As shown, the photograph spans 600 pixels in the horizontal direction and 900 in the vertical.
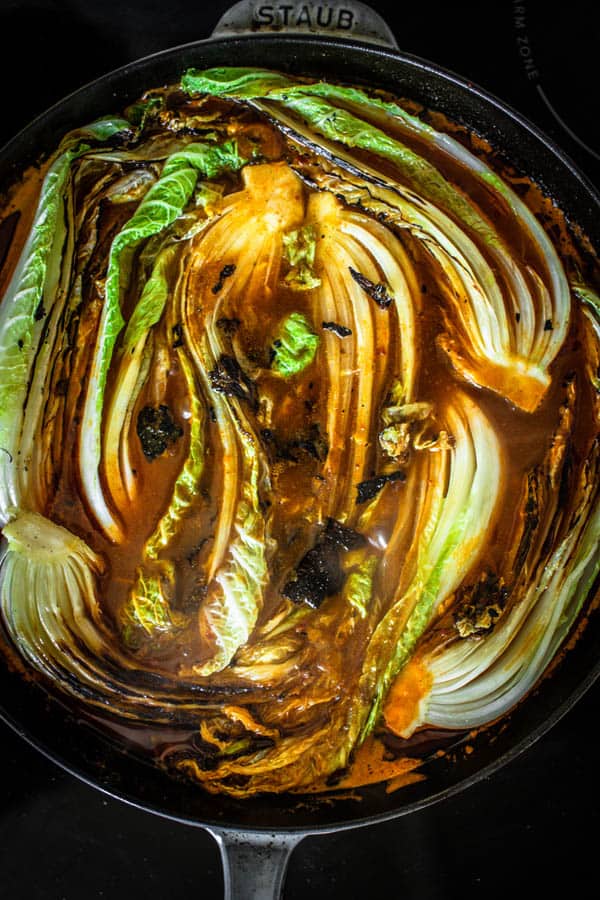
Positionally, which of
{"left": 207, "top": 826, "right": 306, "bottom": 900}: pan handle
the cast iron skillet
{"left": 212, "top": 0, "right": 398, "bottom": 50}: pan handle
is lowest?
{"left": 207, "top": 826, "right": 306, "bottom": 900}: pan handle

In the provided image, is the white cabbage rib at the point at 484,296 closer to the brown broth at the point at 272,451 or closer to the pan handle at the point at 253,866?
the brown broth at the point at 272,451

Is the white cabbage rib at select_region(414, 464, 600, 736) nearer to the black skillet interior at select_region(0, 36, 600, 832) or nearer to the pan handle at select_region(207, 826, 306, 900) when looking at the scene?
the black skillet interior at select_region(0, 36, 600, 832)

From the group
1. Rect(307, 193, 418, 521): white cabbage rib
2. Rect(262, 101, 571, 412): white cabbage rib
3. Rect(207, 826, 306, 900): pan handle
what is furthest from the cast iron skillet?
Rect(307, 193, 418, 521): white cabbage rib

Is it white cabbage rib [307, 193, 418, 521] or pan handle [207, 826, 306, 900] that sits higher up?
white cabbage rib [307, 193, 418, 521]

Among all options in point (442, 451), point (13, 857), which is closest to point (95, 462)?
point (442, 451)

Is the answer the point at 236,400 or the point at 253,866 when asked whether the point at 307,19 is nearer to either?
the point at 236,400

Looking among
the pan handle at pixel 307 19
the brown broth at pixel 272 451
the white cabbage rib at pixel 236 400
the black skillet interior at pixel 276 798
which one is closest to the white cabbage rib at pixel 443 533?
the brown broth at pixel 272 451

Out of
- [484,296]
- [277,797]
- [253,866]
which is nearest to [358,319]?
[484,296]

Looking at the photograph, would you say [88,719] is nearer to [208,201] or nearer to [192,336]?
[192,336]
